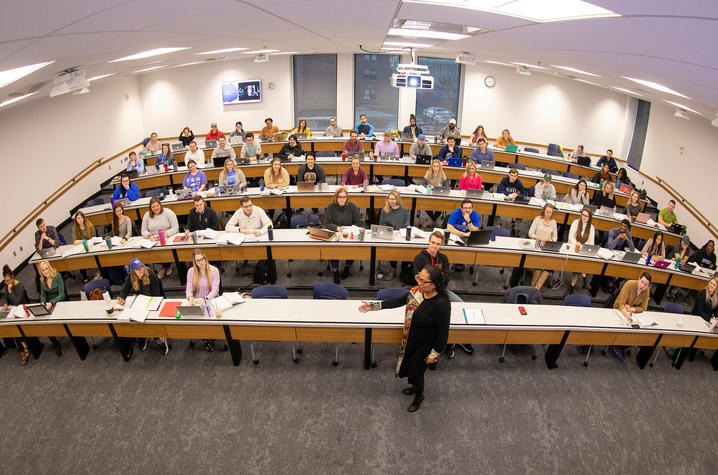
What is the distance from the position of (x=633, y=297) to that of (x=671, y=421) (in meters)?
1.44

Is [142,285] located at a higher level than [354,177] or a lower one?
lower

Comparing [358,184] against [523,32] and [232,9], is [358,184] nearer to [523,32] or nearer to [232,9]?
[523,32]

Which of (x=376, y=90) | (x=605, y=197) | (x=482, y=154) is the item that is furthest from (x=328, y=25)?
(x=376, y=90)

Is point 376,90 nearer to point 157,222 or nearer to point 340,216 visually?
point 340,216

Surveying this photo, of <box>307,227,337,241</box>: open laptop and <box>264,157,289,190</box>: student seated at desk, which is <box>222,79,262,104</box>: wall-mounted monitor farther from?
<box>307,227,337,241</box>: open laptop

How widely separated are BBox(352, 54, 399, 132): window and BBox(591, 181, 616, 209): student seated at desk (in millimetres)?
7732

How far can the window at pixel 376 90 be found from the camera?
14.4 m

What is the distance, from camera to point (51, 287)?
533 centimetres

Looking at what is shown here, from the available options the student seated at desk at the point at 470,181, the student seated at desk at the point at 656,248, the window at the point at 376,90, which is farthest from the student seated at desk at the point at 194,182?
the student seated at desk at the point at 656,248

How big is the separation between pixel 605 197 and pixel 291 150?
7261 mm

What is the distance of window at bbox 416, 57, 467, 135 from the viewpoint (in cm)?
1441

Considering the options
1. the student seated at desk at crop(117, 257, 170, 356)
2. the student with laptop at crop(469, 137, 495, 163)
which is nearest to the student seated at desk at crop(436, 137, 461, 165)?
the student with laptop at crop(469, 137, 495, 163)

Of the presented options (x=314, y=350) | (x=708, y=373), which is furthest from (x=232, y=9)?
(x=708, y=373)

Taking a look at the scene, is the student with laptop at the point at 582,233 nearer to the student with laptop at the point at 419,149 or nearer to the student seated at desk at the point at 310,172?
the student with laptop at the point at 419,149
